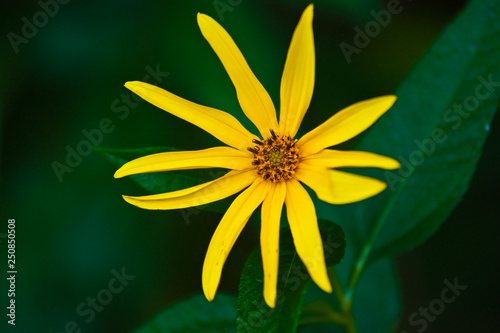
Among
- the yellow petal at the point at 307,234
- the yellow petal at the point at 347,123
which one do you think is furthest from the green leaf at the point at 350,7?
the yellow petal at the point at 307,234

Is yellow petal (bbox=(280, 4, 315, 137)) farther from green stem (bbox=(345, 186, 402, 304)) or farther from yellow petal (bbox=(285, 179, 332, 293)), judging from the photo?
green stem (bbox=(345, 186, 402, 304))

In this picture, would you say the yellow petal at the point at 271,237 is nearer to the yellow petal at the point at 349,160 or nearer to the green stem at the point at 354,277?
the yellow petal at the point at 349,160

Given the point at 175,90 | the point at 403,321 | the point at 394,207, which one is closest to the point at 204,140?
the point at 175,90

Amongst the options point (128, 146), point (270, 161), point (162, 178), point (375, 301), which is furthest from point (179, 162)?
point (375, 301)

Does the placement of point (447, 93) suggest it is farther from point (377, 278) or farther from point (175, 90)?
point (175, 90)

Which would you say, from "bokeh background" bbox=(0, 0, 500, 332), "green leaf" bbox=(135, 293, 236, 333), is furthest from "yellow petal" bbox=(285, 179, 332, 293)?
"bokeh background" bbox=(0, 0, 500, 332)
